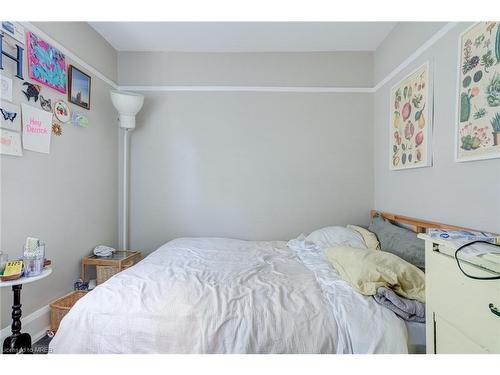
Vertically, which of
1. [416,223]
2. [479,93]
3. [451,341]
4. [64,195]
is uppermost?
[479,93]

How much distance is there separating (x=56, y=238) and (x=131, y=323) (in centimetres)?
128

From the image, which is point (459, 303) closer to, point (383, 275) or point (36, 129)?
point (383, 275)

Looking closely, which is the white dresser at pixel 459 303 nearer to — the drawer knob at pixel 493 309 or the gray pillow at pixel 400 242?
the drawer knob at pixel 493 309

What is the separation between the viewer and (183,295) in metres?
1.28

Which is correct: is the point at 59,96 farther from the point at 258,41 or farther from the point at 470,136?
the point at 470,136

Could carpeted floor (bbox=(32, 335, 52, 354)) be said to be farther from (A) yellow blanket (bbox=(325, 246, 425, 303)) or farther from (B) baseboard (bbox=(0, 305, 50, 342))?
(A) yellow blanket (bbox=(325, 246, 425, 303))

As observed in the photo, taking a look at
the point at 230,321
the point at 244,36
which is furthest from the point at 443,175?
the point at 244,36

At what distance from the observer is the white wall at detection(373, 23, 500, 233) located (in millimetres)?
1330

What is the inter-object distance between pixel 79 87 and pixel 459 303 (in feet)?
9.42

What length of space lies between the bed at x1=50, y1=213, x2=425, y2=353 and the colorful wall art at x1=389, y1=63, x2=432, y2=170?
Result: 1.23 m

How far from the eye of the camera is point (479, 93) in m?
1.34

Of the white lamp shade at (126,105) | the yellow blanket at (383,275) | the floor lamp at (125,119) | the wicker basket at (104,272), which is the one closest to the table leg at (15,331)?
the wicker basket at (104,272)
